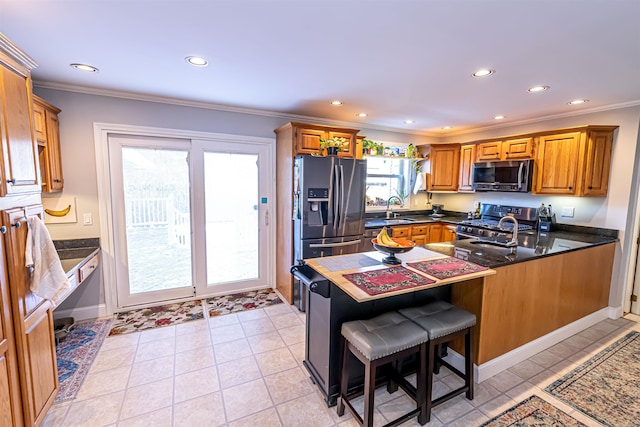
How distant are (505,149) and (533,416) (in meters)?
3.43

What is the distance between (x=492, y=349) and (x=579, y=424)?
60 centimetres

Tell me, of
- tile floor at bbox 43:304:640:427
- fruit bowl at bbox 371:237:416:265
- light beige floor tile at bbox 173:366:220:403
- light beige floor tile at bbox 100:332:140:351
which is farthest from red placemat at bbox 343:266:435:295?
light beige floor tile at bbox 100:332:140:351

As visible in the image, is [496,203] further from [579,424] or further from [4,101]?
[4,101]

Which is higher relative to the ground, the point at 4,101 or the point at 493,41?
the point at 493,41

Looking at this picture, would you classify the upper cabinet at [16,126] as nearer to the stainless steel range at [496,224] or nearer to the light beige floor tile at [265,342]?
the light beige floor tile at [265,342]

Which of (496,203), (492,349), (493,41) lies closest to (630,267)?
(496,203)

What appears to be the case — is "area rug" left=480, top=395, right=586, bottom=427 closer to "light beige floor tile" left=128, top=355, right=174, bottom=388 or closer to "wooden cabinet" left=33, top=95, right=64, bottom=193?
"light beige floor tile" left=128, top=355, right=174, bottom=388

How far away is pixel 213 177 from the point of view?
146 inches

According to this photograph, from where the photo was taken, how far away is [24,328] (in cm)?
159

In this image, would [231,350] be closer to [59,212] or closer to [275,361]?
[275,361]

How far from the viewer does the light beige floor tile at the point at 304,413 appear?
6.12 feet

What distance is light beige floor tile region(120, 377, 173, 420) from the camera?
1957 mm

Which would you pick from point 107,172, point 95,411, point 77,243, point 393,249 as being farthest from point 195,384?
point 107,172

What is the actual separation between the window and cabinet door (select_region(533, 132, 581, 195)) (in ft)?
6.33
